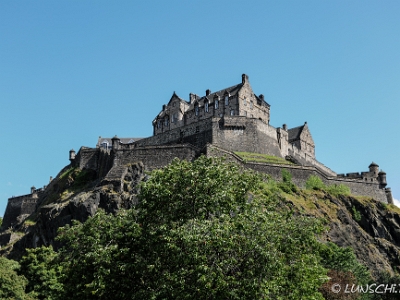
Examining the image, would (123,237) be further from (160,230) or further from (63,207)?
(63,207)

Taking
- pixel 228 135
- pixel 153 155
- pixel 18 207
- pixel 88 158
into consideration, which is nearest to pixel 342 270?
pixel 153 155

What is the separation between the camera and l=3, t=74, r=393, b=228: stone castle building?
55719mm

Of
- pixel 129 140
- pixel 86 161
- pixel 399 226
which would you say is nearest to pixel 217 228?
pixel 86 161

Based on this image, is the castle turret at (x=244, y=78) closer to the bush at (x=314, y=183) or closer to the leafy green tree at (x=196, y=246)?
Answer: the bush at (x=314, y=183)

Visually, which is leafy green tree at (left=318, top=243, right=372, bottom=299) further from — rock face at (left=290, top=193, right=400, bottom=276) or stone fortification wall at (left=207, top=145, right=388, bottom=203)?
stone fortification wall at (left=207, top=145, right=388, bottom=203)

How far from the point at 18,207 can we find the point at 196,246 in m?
60.3

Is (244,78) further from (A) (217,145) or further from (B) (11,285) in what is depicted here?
(B) (11,285)

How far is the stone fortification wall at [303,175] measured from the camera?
2263 inches

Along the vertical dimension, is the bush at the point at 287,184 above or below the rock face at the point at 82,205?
above

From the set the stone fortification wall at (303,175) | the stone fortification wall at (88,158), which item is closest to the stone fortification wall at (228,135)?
the stone fortification wall at (88,158)

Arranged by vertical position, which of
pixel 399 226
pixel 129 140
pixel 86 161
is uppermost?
pixel 129 140

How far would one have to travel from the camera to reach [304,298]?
76.0 feet

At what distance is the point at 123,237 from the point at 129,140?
6363cm

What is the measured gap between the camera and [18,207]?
7488 cm
